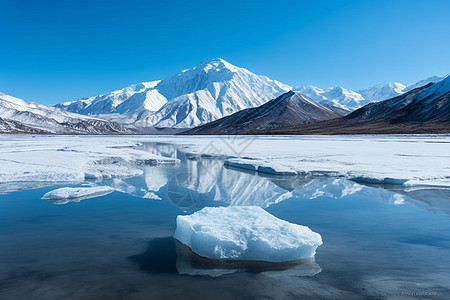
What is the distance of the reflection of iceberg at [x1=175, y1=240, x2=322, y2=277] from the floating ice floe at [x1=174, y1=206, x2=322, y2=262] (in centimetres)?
11

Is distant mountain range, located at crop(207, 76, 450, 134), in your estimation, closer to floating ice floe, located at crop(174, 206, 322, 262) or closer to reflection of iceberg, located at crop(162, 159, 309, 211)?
reflection of iceberg, located at crop(162, 159, 309, 211)

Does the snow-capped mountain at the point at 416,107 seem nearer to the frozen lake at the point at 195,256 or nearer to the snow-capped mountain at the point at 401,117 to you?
the snow-capped mountain at the point at 401,117

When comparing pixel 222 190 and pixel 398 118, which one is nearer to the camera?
pixel 222 190

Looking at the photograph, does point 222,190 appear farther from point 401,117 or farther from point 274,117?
point 274,117

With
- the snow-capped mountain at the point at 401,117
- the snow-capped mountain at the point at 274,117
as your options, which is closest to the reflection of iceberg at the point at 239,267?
the snow-capped mountain at the point at 401,117

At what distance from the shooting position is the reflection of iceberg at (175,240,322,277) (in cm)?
583

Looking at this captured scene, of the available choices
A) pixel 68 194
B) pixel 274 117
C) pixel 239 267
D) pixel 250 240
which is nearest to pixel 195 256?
pixel 239 267

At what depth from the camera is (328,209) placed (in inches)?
416

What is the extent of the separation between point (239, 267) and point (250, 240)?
0.58 metres

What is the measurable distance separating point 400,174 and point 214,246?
487 inches

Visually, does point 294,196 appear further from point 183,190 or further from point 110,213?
point 110,213

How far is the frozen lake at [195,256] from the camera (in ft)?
17.2

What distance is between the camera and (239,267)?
6.08 metres

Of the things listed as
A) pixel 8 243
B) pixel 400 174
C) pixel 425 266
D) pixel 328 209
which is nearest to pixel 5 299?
pixel 8 243
